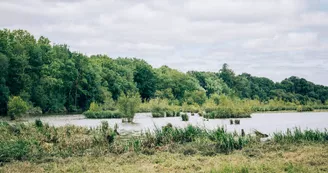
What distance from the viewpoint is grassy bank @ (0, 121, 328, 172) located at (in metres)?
15.6

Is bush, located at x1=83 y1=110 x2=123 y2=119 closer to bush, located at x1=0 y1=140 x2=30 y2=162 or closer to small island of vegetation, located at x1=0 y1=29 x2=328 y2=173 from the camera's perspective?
small island of vegetation, located at x1=0 y1=29 x2=328 y2=173

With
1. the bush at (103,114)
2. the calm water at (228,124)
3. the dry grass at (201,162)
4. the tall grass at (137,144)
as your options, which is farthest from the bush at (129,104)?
the dry grass at (201,162)

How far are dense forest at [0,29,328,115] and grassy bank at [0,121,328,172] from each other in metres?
53.0

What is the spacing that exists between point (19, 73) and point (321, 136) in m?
63.0

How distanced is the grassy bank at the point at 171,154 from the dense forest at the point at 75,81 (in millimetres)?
53048

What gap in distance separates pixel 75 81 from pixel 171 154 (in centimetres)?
7662

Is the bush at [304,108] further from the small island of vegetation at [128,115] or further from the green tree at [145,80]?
the green tree at [145,80]

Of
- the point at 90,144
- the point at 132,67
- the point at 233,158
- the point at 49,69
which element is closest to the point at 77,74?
the point at 49,69

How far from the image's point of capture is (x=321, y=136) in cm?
2166

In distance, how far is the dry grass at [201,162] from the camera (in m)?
14.7

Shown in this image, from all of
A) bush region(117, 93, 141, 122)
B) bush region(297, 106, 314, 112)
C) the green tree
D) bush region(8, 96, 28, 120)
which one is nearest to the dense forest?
the green tree

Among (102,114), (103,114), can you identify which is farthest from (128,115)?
(102,114)

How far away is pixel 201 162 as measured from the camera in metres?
16.8

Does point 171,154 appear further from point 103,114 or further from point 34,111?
point 34,111
